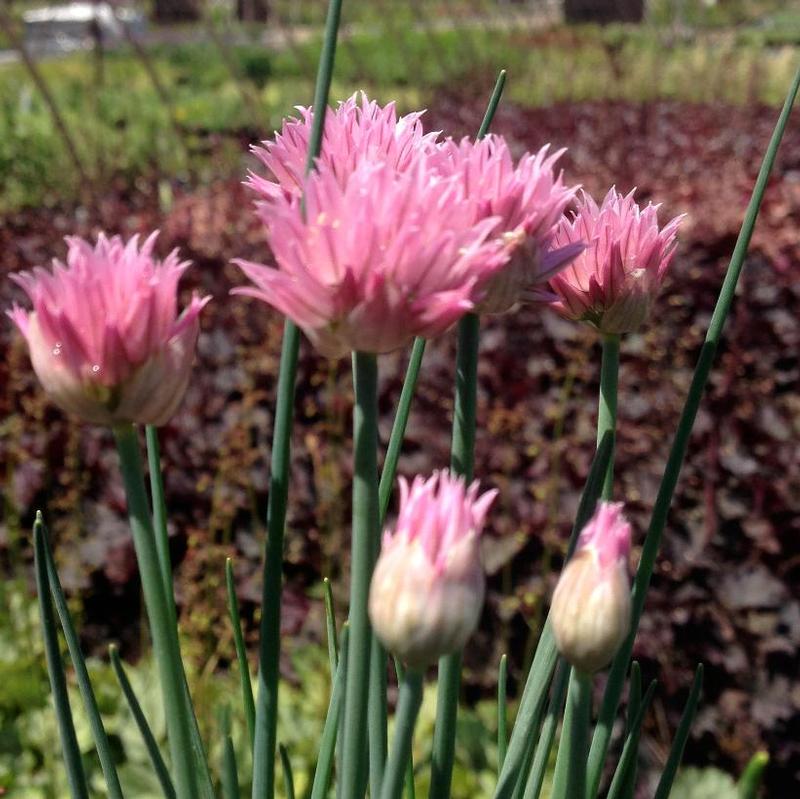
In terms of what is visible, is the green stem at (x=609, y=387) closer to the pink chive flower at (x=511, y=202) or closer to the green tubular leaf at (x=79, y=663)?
the pink chive flower at (x=511, y=202)

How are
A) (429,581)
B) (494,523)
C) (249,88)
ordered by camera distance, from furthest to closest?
(249,88) → (494,523) → (429,581)

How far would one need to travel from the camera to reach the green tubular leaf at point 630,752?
0.54 metres

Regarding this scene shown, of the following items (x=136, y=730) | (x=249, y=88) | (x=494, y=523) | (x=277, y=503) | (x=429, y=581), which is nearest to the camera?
(x=429, y=581)

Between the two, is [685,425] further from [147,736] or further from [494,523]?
[494,523]

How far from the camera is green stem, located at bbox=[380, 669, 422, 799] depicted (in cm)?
40

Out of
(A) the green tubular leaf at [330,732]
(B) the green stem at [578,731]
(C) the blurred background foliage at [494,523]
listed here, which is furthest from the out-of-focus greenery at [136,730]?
(B) the green stem at [578,731]

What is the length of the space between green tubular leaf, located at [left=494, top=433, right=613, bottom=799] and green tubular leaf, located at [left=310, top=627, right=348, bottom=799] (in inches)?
3.4

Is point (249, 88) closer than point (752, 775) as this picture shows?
No

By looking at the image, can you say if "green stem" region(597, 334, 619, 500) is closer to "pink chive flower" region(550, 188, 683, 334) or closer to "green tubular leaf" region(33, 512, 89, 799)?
"pink chive flower" region(550, 188, 683, 334)

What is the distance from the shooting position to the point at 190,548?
184cm

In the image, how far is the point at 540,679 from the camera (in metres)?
0.49

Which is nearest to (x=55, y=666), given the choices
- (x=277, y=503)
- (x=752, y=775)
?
(x=277, y=503)

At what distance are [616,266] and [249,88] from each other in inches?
267

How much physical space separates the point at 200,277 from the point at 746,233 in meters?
2.09
